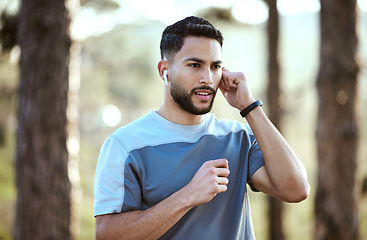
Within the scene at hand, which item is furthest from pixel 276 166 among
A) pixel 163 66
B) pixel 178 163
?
pixel 163 66

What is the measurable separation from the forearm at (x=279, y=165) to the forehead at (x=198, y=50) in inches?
14.5

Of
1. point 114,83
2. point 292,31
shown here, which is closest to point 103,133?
point 114,83

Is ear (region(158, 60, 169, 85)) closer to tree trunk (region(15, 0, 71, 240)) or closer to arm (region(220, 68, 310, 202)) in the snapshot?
arm (region(220, 68, 310, 202))

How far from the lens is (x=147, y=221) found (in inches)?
65.1

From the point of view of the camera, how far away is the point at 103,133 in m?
18.8

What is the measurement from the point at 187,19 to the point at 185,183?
0.78 metres

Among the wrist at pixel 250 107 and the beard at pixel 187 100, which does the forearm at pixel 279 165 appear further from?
the beard at pixel 187 100

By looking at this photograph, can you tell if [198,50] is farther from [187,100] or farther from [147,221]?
[147,221]

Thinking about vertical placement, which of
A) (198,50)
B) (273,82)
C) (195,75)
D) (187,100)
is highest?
(273,82)

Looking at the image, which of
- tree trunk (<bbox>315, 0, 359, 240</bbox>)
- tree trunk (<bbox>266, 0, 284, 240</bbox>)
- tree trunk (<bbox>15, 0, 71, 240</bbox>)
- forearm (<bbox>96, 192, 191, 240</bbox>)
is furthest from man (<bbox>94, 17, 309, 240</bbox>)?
tree trunk (<bbox>266, 0, 284, 240</bbox>)

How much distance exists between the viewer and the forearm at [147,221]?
5.39ft

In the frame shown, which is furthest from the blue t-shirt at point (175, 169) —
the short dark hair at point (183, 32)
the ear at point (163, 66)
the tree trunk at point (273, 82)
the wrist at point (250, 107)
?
the tree trunk at point (273, 82)

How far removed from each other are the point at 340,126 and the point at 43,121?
3.18 meters

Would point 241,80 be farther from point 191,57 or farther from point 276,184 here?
point 276,184
